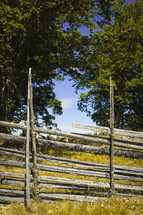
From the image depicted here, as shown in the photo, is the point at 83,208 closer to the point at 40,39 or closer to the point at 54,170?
the point at 54,170

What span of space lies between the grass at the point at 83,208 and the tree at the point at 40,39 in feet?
17.7

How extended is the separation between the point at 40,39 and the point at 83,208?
A: 922cm

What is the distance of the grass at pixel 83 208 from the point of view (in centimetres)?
306

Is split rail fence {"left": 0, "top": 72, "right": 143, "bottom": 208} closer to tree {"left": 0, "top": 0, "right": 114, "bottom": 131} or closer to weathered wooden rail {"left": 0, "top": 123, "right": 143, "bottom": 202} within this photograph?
weathered wooden rail {"left": 0, "top": 123, "right": 143, "bottom": 202}

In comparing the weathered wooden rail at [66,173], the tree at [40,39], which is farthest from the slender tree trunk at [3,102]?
the weathered wooden rail at [66,173]

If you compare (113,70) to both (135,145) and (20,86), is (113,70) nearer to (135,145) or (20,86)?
(20,86)

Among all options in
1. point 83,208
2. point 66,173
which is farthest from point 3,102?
point 83,208

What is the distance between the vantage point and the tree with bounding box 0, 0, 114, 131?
723cm

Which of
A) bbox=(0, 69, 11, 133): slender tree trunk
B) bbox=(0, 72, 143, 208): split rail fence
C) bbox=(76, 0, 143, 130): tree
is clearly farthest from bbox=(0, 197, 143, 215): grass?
bbox=(76, 0, 143, 130): tree

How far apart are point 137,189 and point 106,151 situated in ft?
3.80

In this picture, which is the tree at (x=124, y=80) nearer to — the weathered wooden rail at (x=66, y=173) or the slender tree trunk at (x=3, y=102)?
the slender tree trunk at (x=3, y=102)

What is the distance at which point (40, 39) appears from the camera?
32.6ft

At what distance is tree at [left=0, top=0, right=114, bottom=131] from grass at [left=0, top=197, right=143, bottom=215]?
5.39 meters

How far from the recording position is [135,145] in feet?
12.9
